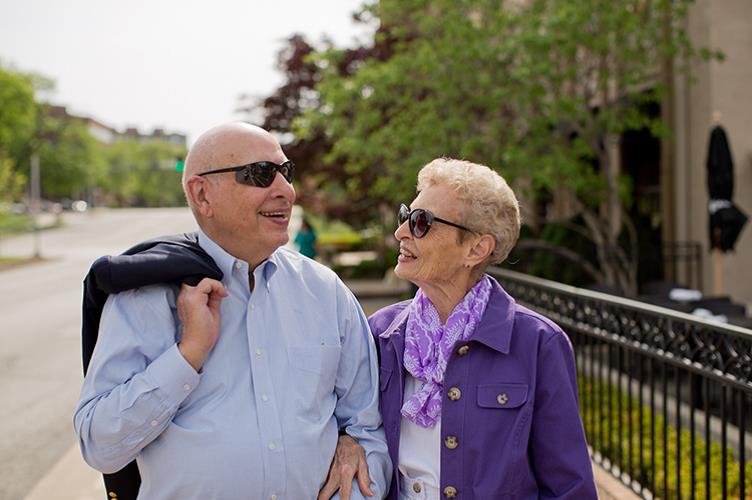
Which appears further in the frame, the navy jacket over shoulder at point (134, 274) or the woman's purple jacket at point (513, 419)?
the woman's purple jacket at point (513, 419)

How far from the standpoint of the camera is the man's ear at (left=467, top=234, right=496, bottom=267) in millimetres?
2447

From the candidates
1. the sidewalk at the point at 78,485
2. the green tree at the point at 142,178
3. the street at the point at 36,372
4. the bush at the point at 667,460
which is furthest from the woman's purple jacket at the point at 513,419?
the green tree at the point at 142,178

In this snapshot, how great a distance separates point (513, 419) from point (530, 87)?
25.8ft

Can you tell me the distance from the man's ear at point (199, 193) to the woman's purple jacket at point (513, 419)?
90 centimetres

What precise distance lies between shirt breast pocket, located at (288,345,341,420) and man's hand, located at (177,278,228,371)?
275 mm

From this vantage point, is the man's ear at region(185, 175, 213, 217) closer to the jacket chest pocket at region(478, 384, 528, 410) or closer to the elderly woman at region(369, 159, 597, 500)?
the elderly woman at region(369, 159, 597, 500)

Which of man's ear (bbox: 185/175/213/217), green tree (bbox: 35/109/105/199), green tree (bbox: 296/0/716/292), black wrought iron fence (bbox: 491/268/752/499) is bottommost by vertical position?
black wrought iron fence (bbox: 491/268/752/499)

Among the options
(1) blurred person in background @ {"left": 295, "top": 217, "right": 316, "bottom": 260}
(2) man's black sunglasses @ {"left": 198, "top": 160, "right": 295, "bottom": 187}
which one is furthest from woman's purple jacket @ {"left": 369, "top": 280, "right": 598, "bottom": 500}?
(1) blurred person in background @ {"left": 295, "top": 217, "right": 316, "bottom": 260}

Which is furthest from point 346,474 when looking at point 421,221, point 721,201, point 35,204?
point 35,204

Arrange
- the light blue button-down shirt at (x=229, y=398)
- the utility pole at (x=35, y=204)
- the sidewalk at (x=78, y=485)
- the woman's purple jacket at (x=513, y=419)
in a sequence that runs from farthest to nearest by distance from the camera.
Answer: the utility pole at (x=35, y=204) → the sidewalk at (x=78, y=485) → the woman's purple jacket at (x=513, y=419) → the light blue button-down shirt at (x=229, y=398)

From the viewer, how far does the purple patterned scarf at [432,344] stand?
7.78ft

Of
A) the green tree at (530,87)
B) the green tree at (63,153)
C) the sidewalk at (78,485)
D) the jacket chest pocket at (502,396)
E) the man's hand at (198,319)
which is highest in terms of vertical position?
the green tree at (63,153)

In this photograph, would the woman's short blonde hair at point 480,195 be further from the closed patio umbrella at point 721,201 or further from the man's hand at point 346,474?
the closed patio umbrella at point 721,201

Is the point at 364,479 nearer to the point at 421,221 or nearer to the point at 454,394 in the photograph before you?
the point at 454,394
